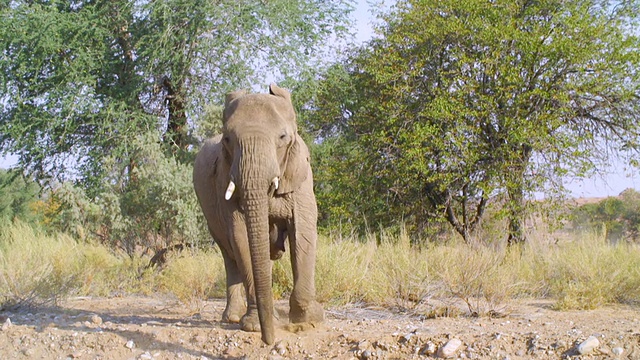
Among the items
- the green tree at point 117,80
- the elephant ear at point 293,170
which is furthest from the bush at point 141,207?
the elephant ear at point 293,170

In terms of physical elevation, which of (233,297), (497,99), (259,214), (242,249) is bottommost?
(233,297)

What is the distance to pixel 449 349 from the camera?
5617mm

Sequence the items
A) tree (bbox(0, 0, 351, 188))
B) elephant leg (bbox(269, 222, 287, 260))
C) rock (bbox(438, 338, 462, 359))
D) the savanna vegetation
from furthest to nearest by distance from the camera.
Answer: tree (bbox(0, 0, 351, 188))
the savanna vegetation
elephant leg (bbox(269, 222, 287, 260))
rock (bbox(438, 338, 462, 359))

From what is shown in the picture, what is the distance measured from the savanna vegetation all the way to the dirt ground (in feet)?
6.77

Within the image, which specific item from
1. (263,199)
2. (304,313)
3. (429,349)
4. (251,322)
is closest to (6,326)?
(251,322)

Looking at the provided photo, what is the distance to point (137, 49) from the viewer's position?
16109 mm

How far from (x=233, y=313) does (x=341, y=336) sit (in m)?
1.37

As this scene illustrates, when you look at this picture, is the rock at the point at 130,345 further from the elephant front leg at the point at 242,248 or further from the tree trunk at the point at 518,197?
the tree trunk at the point at 518,197

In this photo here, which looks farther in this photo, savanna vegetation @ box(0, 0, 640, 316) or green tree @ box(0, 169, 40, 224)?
green tree @ box(0, 169, 40, 224)

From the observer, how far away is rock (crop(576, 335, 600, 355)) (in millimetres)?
5371

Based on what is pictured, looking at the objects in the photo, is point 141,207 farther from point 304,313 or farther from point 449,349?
point 449,349

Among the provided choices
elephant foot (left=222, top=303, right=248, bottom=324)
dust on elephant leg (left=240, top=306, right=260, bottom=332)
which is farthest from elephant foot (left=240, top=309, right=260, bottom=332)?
elephant foot (left=222, top=303, right=248, bottom=324)

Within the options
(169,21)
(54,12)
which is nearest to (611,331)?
(169,21)

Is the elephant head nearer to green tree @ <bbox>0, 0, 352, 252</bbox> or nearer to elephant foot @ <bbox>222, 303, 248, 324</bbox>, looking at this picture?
elephant foot @ <bbox>222, 303, 248, 324</bbox>
